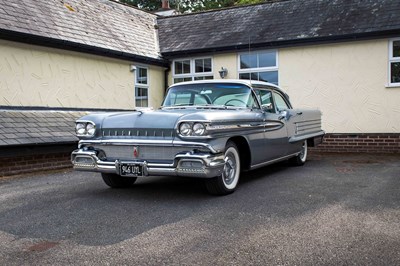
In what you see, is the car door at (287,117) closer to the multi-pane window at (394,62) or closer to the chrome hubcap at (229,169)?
the chrome hubcap at (229,169)

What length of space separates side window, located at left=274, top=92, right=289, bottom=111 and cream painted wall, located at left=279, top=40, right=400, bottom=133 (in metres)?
4.44

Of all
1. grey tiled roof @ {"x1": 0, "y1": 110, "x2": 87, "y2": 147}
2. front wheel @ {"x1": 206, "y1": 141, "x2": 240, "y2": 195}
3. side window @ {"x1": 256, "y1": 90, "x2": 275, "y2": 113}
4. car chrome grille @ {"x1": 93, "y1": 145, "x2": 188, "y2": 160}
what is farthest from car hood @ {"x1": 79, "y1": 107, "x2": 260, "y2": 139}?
grey tiled roof @ {"x1": 0, "y1": 110, "x2": 87, "y2": 147}

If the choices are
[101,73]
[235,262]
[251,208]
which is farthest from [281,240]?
[101,73]

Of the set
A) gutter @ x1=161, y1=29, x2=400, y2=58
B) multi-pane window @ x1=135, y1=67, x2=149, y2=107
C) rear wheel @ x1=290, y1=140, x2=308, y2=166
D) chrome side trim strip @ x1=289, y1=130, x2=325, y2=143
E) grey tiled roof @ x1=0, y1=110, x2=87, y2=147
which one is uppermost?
gutter @ x1=161, y1=29, x2=400, y2=58

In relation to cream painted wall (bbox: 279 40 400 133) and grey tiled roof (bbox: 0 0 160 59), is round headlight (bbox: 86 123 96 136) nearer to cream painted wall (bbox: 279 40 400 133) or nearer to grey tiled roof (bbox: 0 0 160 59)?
grey tiled roof (bbox: 0 0 160 59)

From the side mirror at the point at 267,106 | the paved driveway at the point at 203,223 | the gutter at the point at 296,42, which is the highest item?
the gutter at the point at 296,42

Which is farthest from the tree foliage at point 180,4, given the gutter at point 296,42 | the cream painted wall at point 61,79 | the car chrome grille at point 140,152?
the car chrome grille at point 140,152

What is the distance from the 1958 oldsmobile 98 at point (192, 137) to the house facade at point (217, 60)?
334cm

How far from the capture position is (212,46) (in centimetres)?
1309

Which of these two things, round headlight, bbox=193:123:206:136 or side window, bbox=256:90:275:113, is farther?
side window, bbox=256:90:275:113

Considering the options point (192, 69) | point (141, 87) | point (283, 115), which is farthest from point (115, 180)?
point (192, 69)

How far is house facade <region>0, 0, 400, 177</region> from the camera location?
973cm

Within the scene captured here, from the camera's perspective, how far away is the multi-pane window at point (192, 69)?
13648mm

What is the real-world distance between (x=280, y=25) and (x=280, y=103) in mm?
6035
